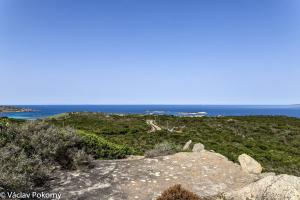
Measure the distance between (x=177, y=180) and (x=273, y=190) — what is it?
308 cm

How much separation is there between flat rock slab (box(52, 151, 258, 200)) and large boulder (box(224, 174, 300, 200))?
1243 mm

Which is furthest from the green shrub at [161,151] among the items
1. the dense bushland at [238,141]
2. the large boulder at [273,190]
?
the dense bushland at [238,141]

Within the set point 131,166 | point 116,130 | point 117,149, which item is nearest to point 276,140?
point 116,130

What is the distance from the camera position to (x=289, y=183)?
705cm

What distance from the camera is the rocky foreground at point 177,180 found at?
23.8 ft

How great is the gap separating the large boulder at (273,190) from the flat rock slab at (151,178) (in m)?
1.24

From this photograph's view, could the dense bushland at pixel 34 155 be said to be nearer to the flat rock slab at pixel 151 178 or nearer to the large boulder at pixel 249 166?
the flat rock slab at pixel 151 178

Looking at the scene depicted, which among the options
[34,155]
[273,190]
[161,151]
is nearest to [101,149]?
[161,151]

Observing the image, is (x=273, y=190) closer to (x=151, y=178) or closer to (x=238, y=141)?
(x=151, y=178)

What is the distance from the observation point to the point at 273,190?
6969 millimetres

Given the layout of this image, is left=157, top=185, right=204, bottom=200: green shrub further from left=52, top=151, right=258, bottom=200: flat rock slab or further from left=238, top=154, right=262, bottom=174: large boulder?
left=238, top=154, right=262, bottom=174: large boulder

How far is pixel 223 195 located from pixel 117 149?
719cm

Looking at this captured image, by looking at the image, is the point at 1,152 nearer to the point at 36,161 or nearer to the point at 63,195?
the point at 36,161

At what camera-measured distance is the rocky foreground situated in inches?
286
